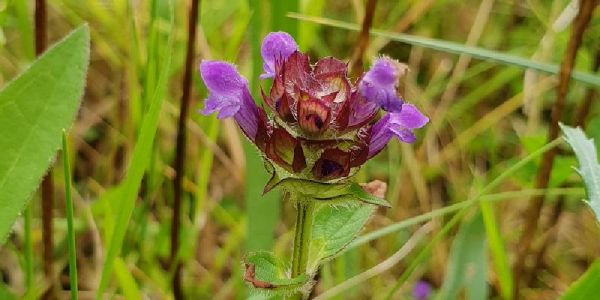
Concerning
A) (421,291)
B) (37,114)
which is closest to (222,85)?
(37,114)

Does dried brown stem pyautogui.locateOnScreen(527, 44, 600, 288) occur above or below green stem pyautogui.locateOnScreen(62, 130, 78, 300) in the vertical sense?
above

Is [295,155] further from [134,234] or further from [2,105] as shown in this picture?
[134,234]

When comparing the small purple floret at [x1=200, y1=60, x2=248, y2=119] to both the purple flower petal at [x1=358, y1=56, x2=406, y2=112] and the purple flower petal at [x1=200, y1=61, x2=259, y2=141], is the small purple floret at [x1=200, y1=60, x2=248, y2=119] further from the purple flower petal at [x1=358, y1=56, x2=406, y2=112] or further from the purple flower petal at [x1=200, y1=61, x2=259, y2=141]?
the purple flower petal at [x1=358, y1=56, x2=406, y2=112]

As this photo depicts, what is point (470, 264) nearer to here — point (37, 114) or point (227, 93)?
point (227, 93)

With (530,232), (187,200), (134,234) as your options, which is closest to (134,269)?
(134,234)

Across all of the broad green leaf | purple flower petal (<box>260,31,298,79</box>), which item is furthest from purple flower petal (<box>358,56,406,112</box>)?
the broad green leaf

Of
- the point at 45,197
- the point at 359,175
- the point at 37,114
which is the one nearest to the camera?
the point at 37,114

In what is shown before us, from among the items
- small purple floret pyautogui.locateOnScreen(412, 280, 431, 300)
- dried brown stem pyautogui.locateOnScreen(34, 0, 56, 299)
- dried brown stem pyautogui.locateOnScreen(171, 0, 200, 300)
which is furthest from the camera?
small purple floret pyautogui.locateOnScreen(412, 280, 431, 300)
